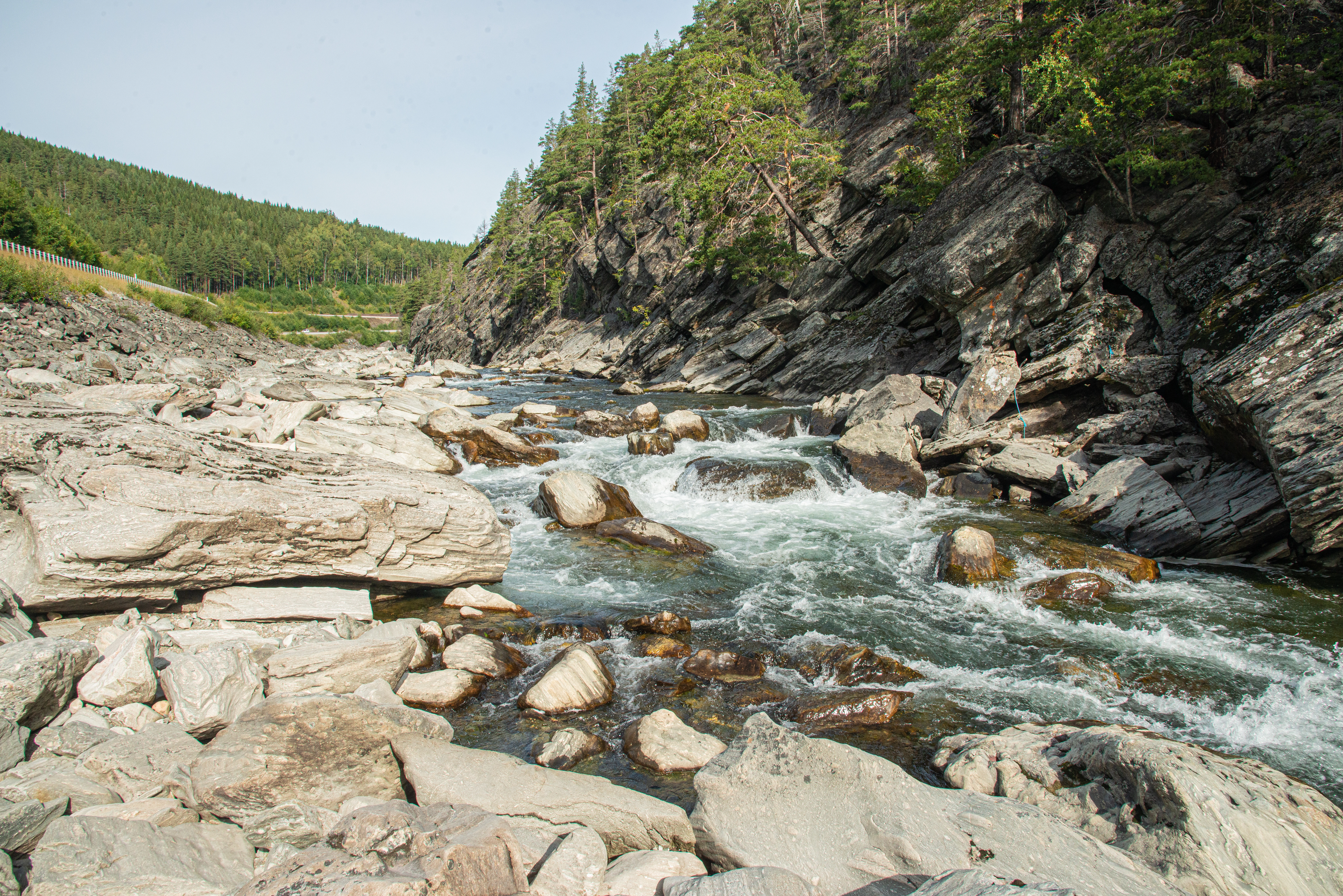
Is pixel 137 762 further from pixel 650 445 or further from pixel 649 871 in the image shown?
pixel 650 445

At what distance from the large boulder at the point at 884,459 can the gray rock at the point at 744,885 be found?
12983mm

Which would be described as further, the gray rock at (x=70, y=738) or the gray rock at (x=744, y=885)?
the gray rock at (x=70, y=738)

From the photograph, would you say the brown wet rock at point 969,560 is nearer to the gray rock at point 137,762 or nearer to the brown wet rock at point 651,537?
the brown wet rock at point 651,537

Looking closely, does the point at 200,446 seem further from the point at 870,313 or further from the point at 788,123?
the point at 788,123

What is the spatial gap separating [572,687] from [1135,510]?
1127 cm

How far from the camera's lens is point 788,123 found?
30.2 metres

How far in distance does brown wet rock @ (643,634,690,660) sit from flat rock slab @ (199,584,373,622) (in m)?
3.71

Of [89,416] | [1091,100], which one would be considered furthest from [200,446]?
[1091,100]

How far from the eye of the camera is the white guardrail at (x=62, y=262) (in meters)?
39.3

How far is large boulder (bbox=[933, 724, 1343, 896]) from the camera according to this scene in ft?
13.0

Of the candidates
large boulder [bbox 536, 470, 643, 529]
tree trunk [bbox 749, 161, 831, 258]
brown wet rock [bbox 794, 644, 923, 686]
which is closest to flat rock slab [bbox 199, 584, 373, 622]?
large boulder [bbox 536, 470, 643, 529]

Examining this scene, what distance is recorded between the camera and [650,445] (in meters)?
18.8

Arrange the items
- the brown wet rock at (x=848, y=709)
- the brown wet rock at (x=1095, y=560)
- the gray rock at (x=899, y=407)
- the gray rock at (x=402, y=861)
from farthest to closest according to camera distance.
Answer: the gray rock at (x=899, y=407)
the brown wet rock at (x=1095, y=560)
the brown wet rock at (x=848, y=709)
the gray rock at (x=402, y=861)

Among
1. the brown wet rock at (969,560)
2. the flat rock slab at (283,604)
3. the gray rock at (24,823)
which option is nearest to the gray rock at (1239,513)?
the brown wet rock at (969,560)
